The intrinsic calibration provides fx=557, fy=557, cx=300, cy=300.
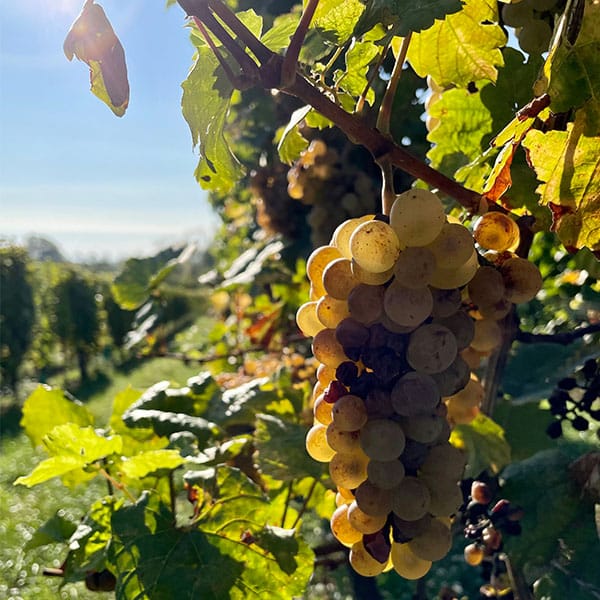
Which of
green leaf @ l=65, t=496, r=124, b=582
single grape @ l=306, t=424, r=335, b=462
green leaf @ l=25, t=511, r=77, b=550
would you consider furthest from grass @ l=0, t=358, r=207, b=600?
single grape @ l=306, t=424, r=335, b=462

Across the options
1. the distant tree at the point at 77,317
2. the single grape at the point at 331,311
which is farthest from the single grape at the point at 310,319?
the distant tree at the point at 77,317

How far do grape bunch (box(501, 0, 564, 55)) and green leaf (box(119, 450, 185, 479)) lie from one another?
25.5 inches

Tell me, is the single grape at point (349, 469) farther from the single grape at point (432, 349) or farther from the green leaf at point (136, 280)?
the green leaf at point (136, 280)

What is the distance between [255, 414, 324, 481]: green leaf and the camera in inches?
32.5

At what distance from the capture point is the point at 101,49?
45cm

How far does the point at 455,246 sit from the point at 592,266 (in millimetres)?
179

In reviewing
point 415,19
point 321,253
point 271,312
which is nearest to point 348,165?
point 271,312

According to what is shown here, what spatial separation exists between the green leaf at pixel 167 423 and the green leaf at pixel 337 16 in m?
0.62

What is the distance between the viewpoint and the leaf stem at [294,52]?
426 mm

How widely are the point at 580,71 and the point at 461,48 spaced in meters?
0.25

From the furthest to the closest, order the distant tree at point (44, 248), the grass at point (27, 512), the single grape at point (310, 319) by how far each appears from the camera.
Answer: the distant tree at point (44, 248), the grass at point (27, 512), the single grape at point (310, 319)

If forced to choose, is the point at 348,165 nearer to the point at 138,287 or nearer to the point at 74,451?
the point at 138,287

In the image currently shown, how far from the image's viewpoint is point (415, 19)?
0.44 meters

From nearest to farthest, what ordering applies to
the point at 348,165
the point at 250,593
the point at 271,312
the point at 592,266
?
the point at 592,266, the point at 250,593, the point at 348,165, the point at 271,312
